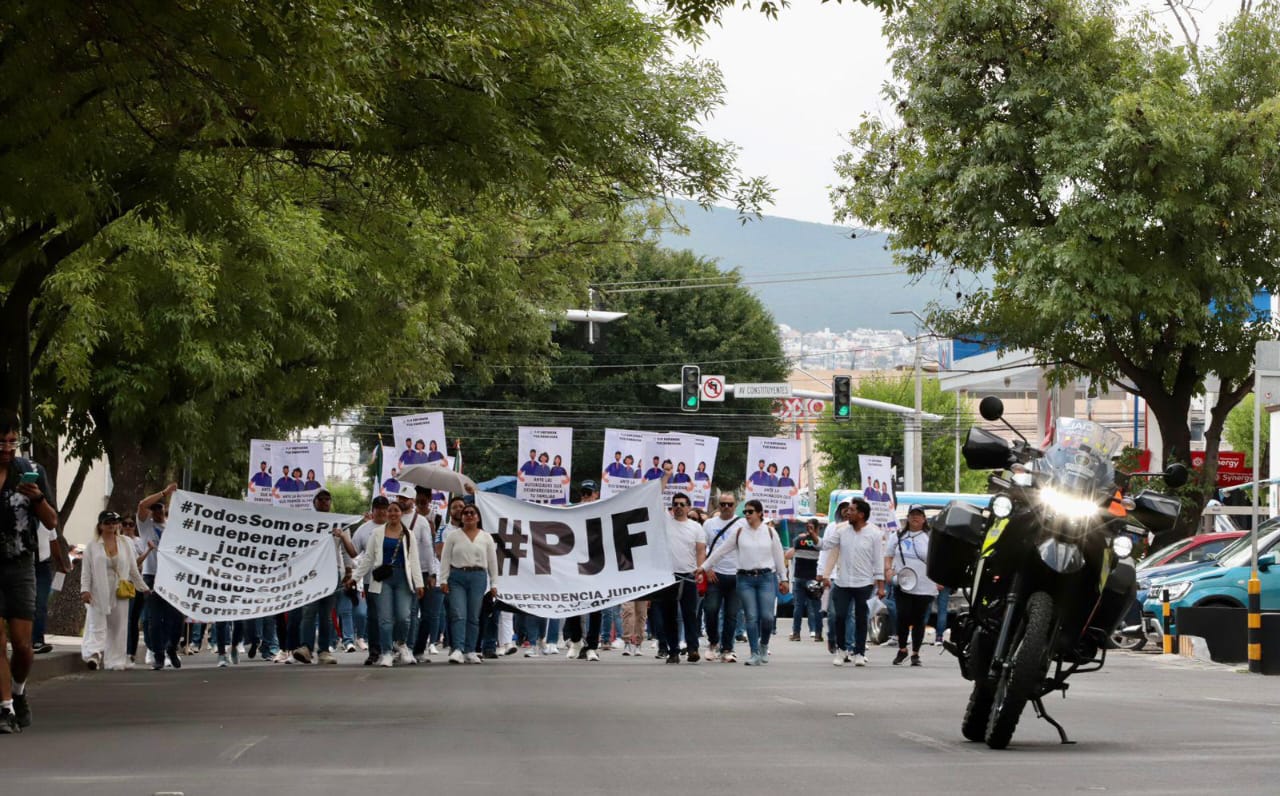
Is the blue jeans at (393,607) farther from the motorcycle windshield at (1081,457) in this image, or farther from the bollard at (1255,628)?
the motorcycle windshield at (1081,457)

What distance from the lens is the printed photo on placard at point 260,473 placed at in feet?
96.5

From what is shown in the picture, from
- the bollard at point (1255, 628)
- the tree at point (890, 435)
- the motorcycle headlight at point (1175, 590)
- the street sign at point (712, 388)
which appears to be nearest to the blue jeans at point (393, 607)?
the bollard at point (1255, 628)

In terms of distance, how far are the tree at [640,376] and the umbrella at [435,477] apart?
1347 inches

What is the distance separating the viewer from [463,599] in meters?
21.5

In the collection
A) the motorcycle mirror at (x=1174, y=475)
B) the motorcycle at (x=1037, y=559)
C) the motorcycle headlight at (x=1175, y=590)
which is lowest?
the motorcycle headlight at (x=1175, y=590)

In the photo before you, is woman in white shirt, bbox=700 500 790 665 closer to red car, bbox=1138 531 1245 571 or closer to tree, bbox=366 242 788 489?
red car, bbox=1138 531 1245 571

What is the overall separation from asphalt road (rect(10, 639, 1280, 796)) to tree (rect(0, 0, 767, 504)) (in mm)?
3805

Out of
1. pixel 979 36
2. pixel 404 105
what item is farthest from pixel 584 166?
pixel 979 36

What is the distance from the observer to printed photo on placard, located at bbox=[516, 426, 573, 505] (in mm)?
31406

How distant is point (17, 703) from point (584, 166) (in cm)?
596

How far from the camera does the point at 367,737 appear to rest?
446 inches

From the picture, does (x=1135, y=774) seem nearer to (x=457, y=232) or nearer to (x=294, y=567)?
(x=294, y=567)

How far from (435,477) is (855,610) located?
30.6 feet

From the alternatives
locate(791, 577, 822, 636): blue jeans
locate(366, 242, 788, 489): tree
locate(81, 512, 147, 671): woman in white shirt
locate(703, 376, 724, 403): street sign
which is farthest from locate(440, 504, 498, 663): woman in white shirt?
locate(366, 242, 788, 489): tree
